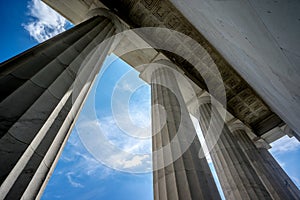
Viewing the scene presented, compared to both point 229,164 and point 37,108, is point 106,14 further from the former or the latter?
point 229,164

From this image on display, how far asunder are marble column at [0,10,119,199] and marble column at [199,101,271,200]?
12749mm

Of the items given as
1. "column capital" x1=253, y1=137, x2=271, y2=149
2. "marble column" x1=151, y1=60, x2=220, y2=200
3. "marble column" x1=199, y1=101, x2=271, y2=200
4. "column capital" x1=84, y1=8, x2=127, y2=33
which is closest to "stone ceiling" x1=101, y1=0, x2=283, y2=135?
"column capital" x1=253, y1=137, x2=271, y2=149

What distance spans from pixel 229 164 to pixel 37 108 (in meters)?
14.4

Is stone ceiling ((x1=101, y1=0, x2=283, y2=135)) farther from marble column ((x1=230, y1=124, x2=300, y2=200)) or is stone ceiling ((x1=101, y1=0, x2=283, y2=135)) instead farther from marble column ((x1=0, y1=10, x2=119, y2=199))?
marble column ((x1=0, y1=10, x2=119, y2=199))

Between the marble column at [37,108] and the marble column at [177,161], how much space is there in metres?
3.67

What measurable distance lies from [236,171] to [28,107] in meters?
14.6

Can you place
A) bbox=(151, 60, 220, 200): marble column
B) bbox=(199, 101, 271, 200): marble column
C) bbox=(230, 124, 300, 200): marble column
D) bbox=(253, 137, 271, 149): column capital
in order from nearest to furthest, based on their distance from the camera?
bbox=(151, 60, 220, 200): marble column → bbox=(199, 101, 271, 200): marble column → bbox=(230, 124, 300, 200): marble column → bbox=(253, 137, 271, 149): column capital

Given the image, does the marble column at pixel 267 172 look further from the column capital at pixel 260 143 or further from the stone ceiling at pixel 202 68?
the stone ceiling at pixel 202 68

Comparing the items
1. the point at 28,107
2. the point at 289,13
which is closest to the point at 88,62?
the point at 28,107

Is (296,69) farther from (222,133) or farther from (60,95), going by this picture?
(222,133)

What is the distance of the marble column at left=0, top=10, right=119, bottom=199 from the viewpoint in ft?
10.8

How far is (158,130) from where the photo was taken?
28.1 ft

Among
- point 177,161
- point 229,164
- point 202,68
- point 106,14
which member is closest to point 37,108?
point 177,161

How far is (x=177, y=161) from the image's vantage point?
20.8ft
